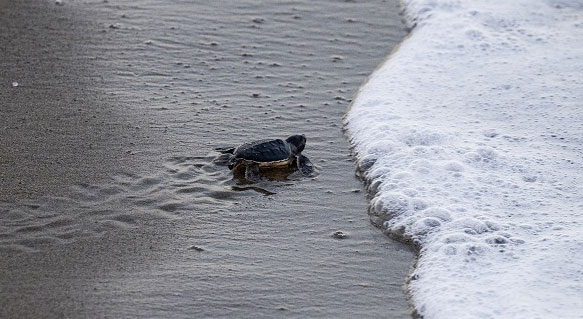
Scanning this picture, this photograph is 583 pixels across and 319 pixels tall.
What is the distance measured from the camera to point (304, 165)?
14.9 ft

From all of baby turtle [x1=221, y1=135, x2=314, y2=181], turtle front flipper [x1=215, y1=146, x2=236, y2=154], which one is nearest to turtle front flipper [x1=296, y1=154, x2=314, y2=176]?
baby turtle [x1=221, y1=135, x2=314, y2=181]

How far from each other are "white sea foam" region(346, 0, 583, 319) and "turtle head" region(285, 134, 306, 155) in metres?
0.32

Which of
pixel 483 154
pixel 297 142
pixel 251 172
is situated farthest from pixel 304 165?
pixel 483 154

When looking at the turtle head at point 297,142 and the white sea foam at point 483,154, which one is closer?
the white sea foam at point 483,154

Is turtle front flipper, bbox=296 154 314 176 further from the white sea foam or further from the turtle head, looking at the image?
the white sea foam

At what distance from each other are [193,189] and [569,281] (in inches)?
67.7

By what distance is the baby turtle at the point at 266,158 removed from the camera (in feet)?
14.5

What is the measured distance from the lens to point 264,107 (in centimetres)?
516

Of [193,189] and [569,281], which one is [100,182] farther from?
[569,281]

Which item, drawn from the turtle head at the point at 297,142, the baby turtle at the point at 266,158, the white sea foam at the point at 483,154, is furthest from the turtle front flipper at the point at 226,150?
the white sea foam at the point at 483,154

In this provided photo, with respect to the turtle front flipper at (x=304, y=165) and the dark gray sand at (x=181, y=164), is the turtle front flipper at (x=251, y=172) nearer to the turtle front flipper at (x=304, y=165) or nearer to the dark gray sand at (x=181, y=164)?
the dark gray sand at (x=181, y=164)

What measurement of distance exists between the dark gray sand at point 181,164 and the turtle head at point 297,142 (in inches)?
4.6

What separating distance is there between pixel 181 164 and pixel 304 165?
604 mm

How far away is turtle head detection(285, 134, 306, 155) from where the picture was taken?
452cm
